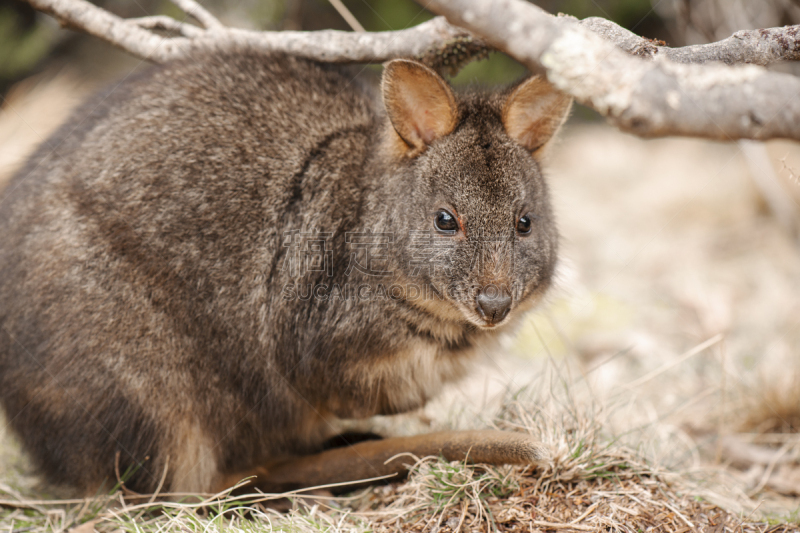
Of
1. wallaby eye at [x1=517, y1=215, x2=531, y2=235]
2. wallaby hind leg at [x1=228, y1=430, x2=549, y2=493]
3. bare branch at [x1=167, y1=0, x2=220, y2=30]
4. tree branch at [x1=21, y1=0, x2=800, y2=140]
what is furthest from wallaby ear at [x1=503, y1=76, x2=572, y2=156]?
bare branch at [x1=167, y1=0, x2=220, y2=30]

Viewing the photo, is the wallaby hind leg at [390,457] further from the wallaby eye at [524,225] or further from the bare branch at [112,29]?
the bare branch at [112,29]

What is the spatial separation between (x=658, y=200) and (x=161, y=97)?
26.7 feet

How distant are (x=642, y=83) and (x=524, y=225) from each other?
1.73 metres

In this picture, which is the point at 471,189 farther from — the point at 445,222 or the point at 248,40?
the point at 248,40

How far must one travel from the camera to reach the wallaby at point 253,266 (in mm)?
3482

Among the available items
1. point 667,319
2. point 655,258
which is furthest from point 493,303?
point 655,258

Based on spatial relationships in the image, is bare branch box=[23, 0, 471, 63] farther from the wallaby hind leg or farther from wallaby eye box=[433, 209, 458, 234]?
the wallaby hind leg

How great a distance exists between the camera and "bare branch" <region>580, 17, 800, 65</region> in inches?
106

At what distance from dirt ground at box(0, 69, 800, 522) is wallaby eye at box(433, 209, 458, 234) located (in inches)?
44.6

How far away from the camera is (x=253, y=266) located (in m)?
3.72

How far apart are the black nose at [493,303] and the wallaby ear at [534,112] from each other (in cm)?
100

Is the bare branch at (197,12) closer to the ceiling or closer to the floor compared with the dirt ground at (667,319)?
closer to the ceiling

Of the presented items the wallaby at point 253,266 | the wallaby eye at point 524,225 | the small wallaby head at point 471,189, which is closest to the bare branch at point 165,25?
the wallaby at point 253,266

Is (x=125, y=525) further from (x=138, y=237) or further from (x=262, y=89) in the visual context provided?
(x=262, y=89)
